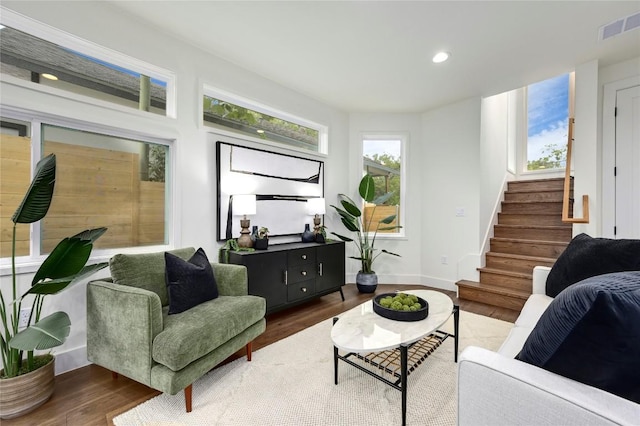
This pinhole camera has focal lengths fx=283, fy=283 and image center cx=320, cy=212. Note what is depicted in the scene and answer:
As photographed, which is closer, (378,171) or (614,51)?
(614,51)

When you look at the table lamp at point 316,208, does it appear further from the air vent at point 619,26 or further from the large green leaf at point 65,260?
the air vent at point 619,26

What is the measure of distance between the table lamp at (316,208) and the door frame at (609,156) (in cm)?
323

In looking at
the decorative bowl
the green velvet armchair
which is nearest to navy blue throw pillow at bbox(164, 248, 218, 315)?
the green velvet armchair

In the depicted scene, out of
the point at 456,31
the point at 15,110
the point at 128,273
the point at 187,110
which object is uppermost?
the point at 456,31

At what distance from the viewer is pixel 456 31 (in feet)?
8.21

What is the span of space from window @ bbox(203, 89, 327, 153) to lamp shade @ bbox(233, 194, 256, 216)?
853 mm

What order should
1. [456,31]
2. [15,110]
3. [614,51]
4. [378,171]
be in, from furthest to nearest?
[378,171] → [614,51] → [456,31] → [15,110]

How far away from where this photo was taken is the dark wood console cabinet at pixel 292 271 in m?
2.85

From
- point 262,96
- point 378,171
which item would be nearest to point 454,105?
point 378,171

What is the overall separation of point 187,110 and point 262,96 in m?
0.96

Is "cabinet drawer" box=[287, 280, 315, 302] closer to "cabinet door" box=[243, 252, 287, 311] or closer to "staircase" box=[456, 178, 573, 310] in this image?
"cabinet door" box=[243, 252, 287, 311]

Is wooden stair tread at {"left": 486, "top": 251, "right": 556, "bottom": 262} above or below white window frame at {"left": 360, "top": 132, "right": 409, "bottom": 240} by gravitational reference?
below

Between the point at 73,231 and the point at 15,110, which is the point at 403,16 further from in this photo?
the point at 73,231

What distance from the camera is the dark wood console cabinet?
2848 millimetres
